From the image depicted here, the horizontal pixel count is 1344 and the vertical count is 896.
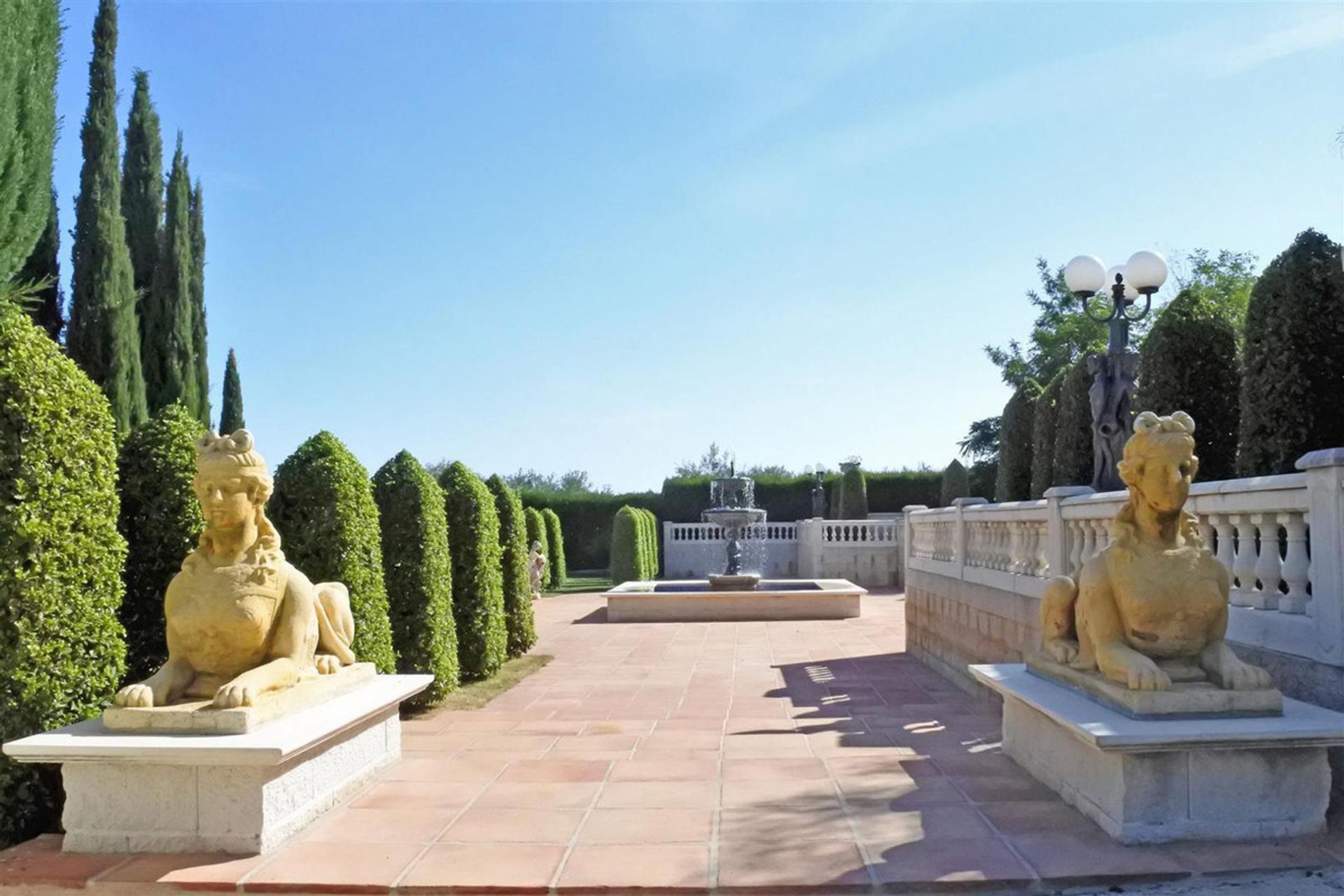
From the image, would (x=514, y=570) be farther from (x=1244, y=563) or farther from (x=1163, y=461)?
(x=1163, y=461)

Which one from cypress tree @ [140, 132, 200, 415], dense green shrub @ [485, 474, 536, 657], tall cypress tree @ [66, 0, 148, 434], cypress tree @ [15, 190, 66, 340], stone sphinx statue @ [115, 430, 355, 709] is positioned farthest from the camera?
cypress tree @ [140, 132, 200, 415]

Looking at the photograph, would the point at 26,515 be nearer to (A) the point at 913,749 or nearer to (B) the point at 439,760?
(B) the point at 439,760

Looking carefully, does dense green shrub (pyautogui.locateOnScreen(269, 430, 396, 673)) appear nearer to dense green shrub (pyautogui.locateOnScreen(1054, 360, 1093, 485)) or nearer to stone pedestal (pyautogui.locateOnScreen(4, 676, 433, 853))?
stone pedestal (pyautogui.locateOnScreen(4, 676, 433, 853))

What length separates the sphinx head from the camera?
4578mm

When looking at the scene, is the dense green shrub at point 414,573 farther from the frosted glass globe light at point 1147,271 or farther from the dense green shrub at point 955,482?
the dense green shrub at point 955,482

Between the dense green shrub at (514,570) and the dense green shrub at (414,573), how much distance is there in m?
3.35

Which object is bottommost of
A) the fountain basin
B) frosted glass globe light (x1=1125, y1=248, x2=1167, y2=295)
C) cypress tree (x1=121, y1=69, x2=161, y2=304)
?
the fountain basin

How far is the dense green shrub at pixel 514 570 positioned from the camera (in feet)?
42.2

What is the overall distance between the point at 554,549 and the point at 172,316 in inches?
519

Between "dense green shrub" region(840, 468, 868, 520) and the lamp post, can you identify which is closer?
the lamp post

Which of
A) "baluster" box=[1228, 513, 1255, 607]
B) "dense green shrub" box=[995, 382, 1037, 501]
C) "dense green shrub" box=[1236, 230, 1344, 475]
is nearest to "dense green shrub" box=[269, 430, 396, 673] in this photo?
"baluster" box=[1228, 513, 1255, 607]

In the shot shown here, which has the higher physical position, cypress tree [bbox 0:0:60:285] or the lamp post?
cypress tree [bbox 0:0:60:285]

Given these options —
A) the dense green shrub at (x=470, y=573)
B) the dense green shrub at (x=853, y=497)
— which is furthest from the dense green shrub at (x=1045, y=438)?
the dense green shrub at (x=853, y=497)

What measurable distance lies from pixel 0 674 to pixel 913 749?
5.50m
